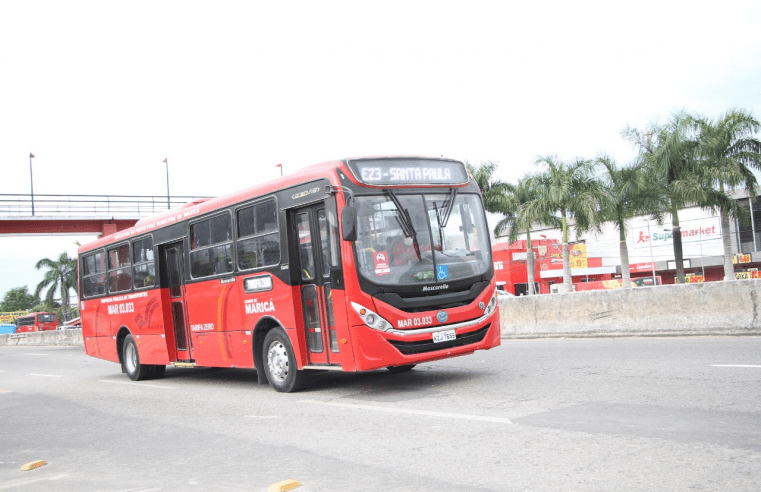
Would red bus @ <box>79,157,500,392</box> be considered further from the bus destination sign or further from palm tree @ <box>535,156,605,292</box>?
palm tree @ <box>535,156,605,292</box>

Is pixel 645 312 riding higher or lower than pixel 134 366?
higher

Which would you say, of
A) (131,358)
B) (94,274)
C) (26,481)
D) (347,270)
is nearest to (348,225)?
(347,270)

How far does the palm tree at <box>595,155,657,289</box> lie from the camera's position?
36719mm

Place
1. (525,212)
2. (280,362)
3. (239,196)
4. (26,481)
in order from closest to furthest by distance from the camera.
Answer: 1. (26,481)
2. (280,362)
3. (239,196)
4. (525,212)

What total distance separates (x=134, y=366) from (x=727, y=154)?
31.3 m

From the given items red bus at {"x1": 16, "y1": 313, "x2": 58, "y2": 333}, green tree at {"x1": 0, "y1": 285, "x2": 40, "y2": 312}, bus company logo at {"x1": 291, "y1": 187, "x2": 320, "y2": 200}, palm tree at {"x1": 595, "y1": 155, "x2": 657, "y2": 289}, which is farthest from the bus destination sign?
green tree at {"x1": 0, "y1": 285, "x2": 40, "y2": 312}

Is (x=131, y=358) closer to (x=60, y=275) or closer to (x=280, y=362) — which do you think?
(x=280, y=362)

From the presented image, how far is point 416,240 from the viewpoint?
30.9 ft

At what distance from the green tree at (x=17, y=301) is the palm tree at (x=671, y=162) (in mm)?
103517

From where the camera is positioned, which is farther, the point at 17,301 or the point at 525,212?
the point at 17,301

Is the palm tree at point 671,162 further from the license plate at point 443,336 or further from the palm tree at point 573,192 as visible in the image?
the license plate at point 443,336

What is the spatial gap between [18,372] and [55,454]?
568 inches

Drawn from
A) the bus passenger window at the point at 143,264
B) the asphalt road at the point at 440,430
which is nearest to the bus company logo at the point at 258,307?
the asphalt road at the point at 440,430

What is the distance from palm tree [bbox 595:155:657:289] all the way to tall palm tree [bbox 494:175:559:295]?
4.48 metres
